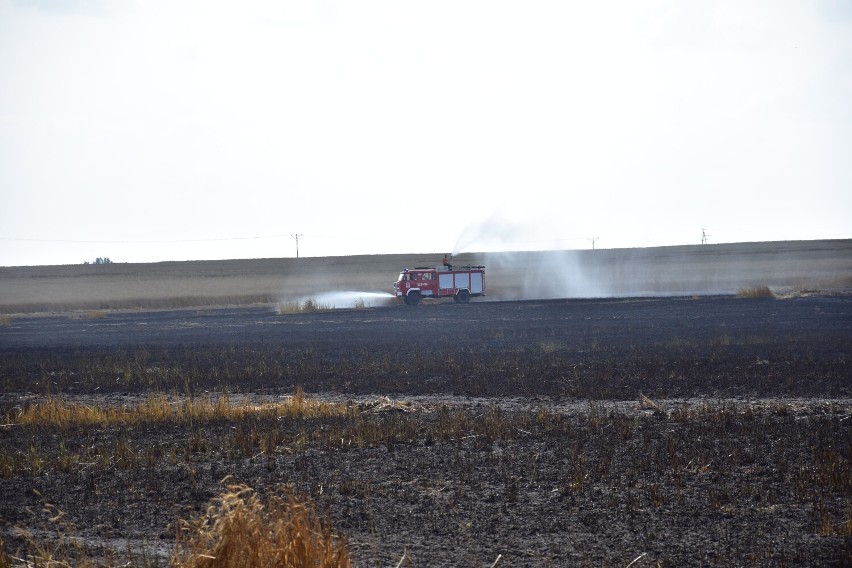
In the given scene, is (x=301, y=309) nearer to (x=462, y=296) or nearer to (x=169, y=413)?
(x=462, y=296)

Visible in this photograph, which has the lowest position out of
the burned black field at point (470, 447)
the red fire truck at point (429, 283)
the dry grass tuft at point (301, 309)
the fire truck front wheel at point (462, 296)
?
the burned black field at point (470, 447)

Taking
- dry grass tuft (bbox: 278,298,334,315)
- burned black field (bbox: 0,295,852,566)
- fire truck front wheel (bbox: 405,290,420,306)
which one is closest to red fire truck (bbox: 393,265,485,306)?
fire truck front wheel (bbox: 405,290,420,306)

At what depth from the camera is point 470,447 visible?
44.3 ft

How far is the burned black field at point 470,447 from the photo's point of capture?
357 inches

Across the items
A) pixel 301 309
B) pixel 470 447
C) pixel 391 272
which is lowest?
pixel 470 447

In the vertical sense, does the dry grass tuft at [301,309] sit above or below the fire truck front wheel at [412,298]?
below

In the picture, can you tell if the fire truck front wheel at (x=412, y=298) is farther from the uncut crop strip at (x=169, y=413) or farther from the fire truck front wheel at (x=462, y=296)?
the uncut crop strip at (x=169, y=413)

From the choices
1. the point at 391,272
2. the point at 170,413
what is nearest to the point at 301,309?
the point at 170,413

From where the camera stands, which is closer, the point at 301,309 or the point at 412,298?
the point at 301,309

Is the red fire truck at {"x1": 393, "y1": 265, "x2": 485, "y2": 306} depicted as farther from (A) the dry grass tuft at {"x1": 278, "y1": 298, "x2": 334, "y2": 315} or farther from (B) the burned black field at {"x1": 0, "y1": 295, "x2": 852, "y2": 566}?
(B) the burned black field at {"x1": 0, "y1": 295, "x2": 852, "y2": 566}

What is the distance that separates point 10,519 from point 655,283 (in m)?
82.0

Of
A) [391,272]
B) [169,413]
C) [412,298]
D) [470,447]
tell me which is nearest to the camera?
[470,447]

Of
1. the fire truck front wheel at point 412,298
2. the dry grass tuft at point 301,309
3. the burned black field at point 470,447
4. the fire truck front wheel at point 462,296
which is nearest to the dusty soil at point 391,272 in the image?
the fire truck front wheel at point 462,296

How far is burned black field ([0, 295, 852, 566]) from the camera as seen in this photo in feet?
29.8
